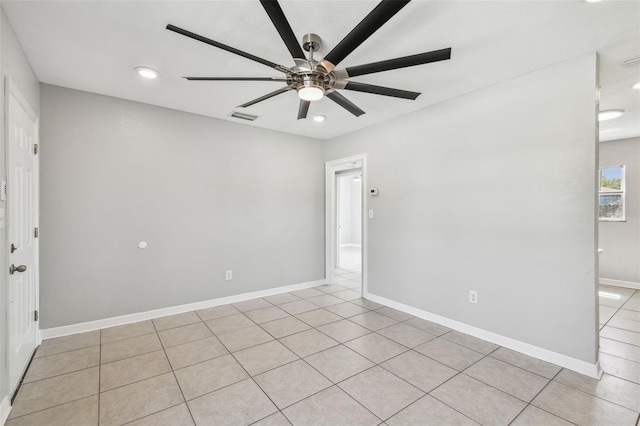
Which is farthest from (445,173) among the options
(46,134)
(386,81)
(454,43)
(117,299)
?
(46,134)

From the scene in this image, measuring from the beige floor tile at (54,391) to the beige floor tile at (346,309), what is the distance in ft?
8.33

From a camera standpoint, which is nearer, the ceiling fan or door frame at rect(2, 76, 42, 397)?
the ceiling fan

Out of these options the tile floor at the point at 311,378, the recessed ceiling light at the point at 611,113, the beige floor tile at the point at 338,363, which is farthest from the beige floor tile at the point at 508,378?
the recessed ceiling light at the point at 611,113

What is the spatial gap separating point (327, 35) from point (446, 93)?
169 centimetres

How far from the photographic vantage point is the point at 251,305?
4109mm

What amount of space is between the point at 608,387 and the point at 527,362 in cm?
51

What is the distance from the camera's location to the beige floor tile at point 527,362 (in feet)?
7.99

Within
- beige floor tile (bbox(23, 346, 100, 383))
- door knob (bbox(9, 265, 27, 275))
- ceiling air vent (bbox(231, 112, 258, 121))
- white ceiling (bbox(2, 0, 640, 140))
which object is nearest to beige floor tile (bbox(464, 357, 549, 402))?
white ceiling (bbox(2, 0, 640, 140))

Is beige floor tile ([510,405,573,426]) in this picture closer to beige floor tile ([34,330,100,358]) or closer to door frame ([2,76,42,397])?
door frame ([2,76,42,397])

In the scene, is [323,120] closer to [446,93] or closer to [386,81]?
[386,81]

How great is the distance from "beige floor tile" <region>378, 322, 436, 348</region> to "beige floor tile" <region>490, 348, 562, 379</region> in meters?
0.62

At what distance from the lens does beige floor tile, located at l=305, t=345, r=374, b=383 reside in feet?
7.91

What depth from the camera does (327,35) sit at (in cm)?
212

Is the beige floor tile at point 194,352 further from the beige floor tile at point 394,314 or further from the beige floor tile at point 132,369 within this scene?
the beige floor tile at point 394,314
